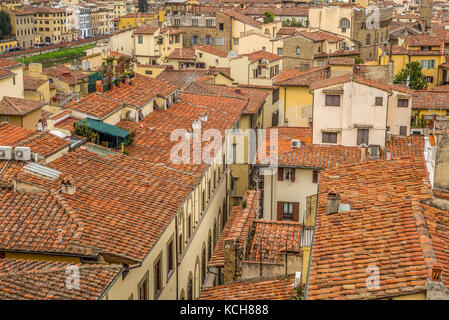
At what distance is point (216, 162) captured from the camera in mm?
20875

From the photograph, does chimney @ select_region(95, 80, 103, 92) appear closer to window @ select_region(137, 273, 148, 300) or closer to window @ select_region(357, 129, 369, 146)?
window @ select_region(357, 129, 369, 146)

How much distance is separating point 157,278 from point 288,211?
8.40m

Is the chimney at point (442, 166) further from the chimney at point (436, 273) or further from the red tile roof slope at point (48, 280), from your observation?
the red tile roof slope at point (48, 280)

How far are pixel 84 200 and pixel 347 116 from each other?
41.7 ft

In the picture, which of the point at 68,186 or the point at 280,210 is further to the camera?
the point at 280,210

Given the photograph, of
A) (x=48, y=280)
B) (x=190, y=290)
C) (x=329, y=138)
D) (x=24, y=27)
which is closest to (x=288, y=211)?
(x=329, y=138)

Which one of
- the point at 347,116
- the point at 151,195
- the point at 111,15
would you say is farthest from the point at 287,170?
the point at 111,15

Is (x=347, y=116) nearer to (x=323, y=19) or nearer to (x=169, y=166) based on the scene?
(x=169, y=166)

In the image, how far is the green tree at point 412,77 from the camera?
38231mm

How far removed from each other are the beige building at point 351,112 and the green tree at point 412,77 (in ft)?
52.0

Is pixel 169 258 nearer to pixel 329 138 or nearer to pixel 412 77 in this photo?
pixel 329 138

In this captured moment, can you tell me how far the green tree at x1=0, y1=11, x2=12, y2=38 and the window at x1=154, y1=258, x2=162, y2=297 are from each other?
88.7 m

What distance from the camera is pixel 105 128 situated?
1755 centimetres

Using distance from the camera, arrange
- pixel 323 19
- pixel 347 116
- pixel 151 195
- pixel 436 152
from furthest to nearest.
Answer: pixel 323 19, pixel 347 116, pixel 151 195, pixel 436 152
